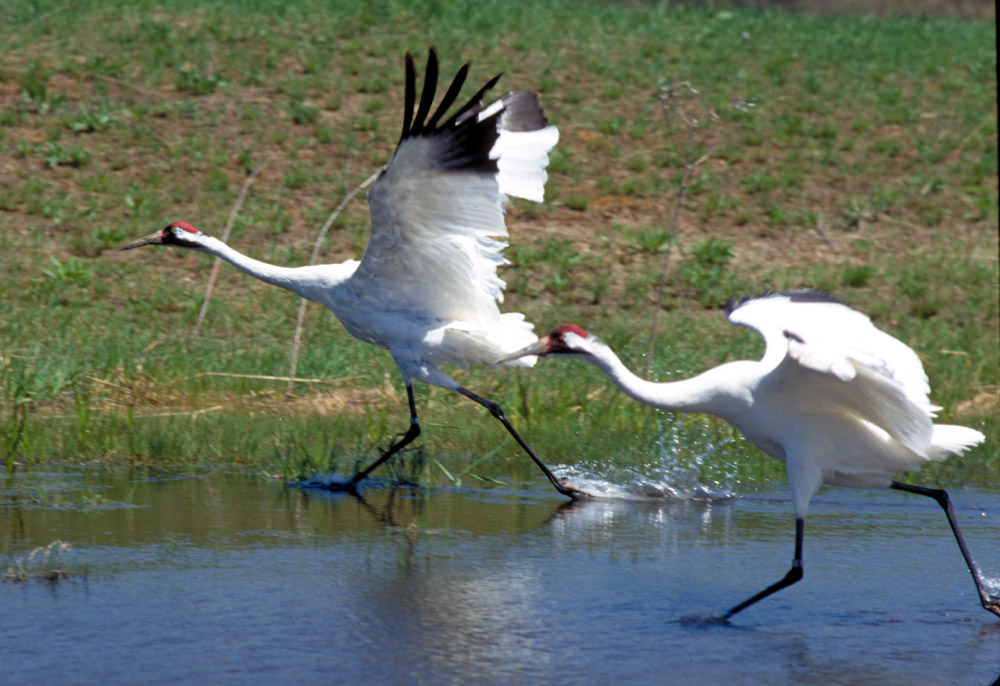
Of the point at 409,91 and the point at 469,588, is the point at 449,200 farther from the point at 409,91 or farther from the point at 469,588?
the point at 469,588

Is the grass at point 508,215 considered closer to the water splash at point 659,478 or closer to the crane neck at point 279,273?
the water splash at point 659,478

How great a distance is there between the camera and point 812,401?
477 centimetres

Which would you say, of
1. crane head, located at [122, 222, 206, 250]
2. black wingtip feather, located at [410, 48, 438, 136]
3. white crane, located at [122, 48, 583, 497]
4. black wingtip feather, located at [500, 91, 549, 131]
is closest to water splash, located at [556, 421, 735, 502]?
white crane, located at [122, 48, 583, 497]

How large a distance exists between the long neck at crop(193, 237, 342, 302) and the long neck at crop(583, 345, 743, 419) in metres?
2.33

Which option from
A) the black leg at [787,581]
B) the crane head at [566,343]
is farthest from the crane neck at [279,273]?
the black leg at [787,581]

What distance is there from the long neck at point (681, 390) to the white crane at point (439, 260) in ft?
5.18

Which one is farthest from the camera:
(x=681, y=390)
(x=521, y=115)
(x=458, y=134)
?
(x=521, y=115)

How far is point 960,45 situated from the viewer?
18.2m

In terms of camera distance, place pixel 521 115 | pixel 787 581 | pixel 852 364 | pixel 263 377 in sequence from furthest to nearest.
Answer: pixel 263 377 < pixel 521 115 < pixel 787 581 < pixel 852 364

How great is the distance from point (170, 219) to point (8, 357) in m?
3.79

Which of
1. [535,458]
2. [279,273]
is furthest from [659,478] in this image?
[279,273]

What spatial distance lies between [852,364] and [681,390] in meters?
0.66

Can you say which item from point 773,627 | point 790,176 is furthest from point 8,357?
point 790,176

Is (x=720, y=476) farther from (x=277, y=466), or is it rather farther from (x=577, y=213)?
(x=577, y=213)
